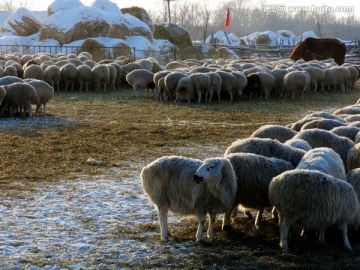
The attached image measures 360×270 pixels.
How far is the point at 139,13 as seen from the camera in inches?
1807

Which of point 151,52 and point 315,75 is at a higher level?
point 151,52

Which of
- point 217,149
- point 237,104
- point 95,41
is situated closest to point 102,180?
point 217,149

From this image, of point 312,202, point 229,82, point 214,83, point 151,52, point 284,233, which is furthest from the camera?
point 151,52

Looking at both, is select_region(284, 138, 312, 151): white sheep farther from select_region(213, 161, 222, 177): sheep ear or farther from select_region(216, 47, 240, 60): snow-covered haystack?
select_region(216, 47, 240, 60): snow-covered haystack

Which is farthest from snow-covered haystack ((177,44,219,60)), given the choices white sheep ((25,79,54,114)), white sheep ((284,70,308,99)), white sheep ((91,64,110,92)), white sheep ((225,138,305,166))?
white sheep ((225,138,305,166))

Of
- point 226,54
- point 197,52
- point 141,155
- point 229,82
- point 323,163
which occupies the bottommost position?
point 141,155

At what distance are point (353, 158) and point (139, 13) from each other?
1563 inches

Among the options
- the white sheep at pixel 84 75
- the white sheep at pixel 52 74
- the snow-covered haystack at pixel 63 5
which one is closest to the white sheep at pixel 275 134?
the white sheep at pixel 84 75

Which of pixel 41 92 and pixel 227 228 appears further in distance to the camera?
pixel 41 92

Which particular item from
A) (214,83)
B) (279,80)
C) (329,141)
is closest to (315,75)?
(279,80)

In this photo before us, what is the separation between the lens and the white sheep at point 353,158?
755 cm

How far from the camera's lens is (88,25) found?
39500mm

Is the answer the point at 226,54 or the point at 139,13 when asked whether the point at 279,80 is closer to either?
the point at 226,54

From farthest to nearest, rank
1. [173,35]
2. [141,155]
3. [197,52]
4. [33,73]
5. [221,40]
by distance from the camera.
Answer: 1. [221,40]
2. [173,35]
3. [197,52]
4. [33,73]
5. [141,155]
